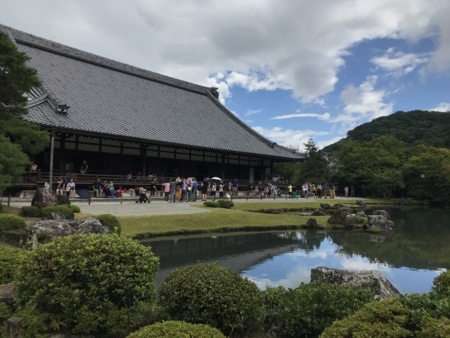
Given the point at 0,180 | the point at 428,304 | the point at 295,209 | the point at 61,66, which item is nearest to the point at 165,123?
the point at 61,66

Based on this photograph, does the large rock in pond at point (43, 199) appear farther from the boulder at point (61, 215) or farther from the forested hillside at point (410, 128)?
the forested hillside at point (410, 128)

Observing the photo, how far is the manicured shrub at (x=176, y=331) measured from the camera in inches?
138

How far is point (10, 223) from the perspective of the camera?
980cm

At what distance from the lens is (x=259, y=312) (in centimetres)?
483

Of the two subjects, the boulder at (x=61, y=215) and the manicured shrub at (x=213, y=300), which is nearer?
the manicured shrub at (x=213, y=300)

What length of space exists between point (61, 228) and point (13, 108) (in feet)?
18.4

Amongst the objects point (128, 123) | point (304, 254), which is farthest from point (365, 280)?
point (128, 123)

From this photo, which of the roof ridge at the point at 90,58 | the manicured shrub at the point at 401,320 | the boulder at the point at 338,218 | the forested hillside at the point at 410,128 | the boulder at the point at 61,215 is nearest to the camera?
the manicured shrub at the point at 401,320

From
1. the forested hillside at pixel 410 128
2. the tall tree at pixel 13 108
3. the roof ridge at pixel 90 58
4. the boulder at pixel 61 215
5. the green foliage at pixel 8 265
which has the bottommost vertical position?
the green foliage at pixel 8 265

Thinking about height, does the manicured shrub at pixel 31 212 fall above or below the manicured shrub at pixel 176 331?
above

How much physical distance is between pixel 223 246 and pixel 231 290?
390 inches

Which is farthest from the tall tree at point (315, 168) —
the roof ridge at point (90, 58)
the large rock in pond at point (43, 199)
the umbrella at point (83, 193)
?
the large rock in pond at point (43, 199)

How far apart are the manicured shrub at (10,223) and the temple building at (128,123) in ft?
34.1

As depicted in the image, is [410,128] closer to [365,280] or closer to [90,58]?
[90,58]
